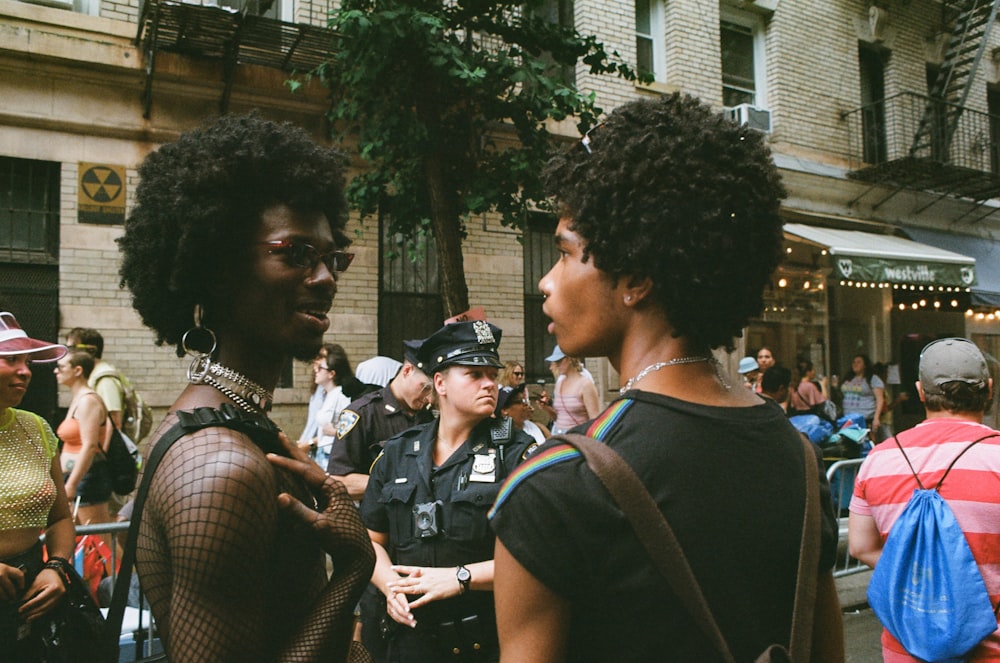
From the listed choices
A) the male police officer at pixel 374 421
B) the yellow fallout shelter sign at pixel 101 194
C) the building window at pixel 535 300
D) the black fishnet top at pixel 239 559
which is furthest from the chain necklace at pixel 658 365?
the building window at pixel 535 300

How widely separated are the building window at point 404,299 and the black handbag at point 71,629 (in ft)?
25.6

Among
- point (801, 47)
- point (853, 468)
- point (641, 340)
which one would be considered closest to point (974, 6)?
point (801, 47)

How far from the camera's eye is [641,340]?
158 cm

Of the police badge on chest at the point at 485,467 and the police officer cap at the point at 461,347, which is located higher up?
the police officer cap at the point at 461,347

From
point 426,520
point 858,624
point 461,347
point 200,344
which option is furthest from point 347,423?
point 858,624

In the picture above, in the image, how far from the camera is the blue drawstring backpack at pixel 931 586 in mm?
2732

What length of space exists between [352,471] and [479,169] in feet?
15.8

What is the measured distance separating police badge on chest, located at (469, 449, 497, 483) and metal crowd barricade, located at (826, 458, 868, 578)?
4252 millimetres

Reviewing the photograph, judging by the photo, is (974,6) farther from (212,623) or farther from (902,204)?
(212,623)

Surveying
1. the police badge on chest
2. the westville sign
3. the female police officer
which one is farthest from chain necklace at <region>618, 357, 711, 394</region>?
the westville sign

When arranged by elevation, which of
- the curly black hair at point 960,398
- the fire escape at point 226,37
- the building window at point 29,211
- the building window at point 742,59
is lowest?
the curly black hair at point 960,398

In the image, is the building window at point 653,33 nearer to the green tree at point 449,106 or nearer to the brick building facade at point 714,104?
the brick building facade at point 714,104

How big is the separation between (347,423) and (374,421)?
0.18 meters

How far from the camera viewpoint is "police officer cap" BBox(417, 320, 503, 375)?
387 cm
